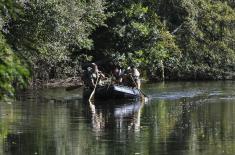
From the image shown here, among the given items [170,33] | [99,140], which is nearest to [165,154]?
[99,140]

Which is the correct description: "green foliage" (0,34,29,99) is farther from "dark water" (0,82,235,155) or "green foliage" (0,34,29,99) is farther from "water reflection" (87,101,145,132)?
"water reflection" (87,101,145,132)

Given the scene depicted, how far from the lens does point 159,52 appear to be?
4591cm

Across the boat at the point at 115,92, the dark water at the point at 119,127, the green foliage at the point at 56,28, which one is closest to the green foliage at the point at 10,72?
the dark water at the point at 119,127

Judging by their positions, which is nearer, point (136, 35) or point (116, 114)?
point (116, 114)

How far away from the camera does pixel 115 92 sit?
102ft

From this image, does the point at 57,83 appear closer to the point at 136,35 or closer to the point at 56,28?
the point at 136,35

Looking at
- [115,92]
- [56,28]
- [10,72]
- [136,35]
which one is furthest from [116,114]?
[136,35]

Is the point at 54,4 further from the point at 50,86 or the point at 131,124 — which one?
the point at 131,124

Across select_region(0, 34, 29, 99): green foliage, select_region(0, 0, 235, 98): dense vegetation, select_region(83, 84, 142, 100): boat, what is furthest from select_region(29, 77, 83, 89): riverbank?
select_region(0, 34, 29, 99): green foliage

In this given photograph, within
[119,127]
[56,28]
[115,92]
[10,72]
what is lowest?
[119,127]

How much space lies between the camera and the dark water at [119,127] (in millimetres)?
14969

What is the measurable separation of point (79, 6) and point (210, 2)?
653 inches

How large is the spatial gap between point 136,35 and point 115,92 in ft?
48.3

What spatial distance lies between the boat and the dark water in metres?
0.61
